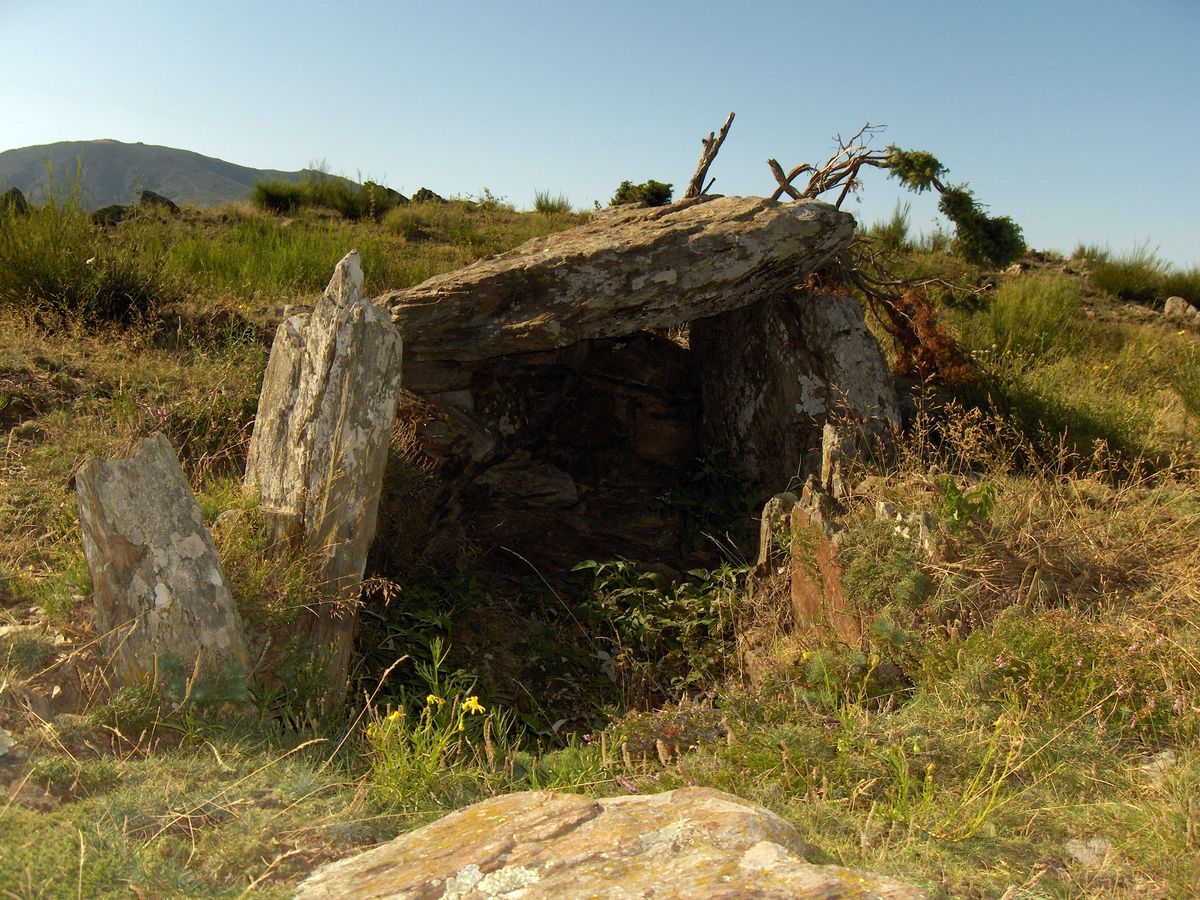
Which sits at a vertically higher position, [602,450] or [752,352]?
[752,352]

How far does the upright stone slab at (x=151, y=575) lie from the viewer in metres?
3.16

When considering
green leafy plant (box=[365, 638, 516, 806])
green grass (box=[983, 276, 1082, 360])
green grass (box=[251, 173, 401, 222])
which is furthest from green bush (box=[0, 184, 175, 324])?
green grass (box=[983, 276, 1082, 360])

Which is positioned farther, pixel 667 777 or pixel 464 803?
pixel 667 777

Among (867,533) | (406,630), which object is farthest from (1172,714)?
(406,630)

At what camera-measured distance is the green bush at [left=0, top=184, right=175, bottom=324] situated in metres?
6.32

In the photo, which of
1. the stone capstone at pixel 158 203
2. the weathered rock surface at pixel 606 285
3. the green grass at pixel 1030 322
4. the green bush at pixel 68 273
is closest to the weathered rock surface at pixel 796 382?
the weathered rock surface at pixel 606 285

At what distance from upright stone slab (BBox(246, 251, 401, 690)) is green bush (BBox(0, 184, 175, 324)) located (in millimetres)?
2848

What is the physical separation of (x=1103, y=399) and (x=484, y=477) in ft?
16.4

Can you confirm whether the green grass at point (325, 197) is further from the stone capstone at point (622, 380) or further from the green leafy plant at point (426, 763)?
the green leafy plant at point (426, 763)

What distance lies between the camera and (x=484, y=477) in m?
5.84

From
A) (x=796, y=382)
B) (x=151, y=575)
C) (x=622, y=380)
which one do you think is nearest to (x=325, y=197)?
(x=622, y=380)

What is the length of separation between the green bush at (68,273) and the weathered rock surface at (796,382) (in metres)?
4.30

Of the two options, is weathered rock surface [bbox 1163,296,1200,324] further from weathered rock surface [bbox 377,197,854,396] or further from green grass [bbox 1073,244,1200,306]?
weathered rock surface [bbox 377,197,854,396]

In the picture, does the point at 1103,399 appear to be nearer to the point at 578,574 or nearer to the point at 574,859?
the point at 578,574
